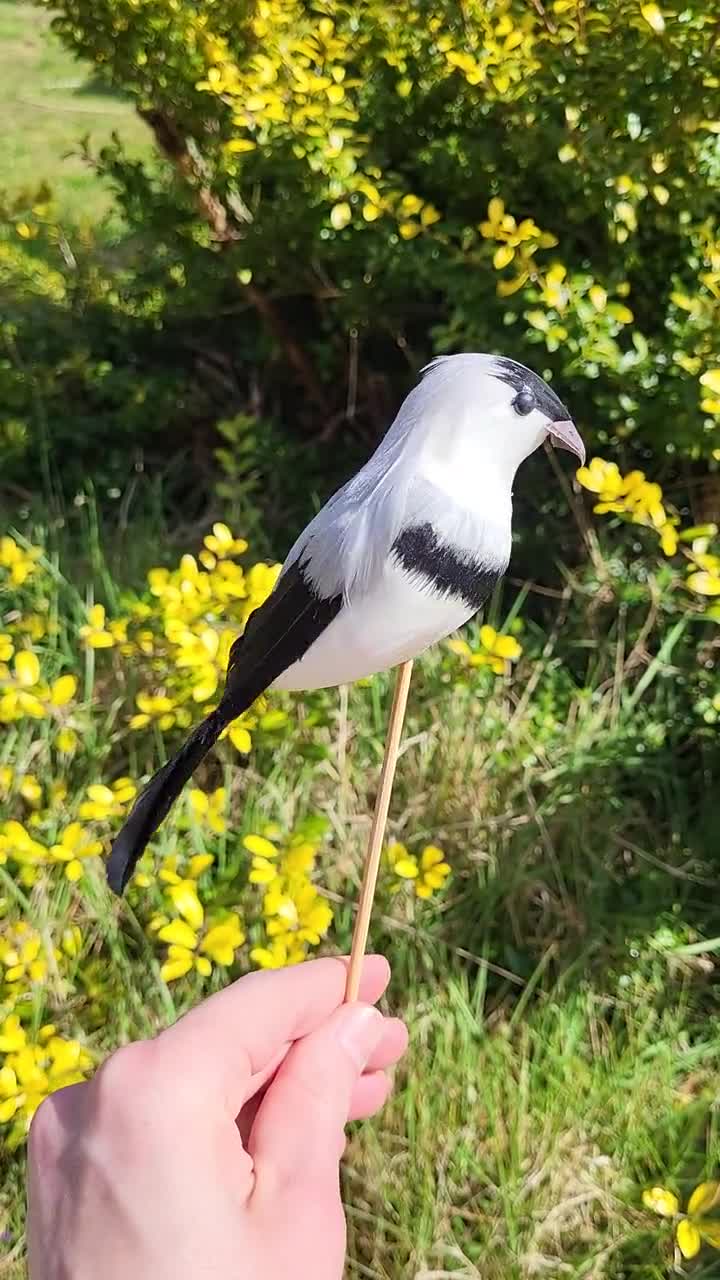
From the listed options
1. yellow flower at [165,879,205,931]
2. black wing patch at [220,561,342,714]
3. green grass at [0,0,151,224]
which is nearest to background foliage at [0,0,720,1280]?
yellow flower at [165,879,205,931]

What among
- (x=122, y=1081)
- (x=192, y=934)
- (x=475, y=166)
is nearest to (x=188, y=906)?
(x=192, y=934)

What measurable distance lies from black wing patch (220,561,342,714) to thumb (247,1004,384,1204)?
1.04 ft

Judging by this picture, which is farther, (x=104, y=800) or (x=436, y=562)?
(x=104, y=800)

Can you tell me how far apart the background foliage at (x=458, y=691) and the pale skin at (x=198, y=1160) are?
270 mm

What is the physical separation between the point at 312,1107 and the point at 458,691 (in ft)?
2.67

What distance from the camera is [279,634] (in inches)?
28.3

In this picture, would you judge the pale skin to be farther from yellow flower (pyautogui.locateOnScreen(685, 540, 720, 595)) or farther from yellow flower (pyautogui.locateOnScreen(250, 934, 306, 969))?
yellow flower (pyautogui.locateOnScreen(685, 540, 720, 595))

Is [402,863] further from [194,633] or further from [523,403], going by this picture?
[523,403]

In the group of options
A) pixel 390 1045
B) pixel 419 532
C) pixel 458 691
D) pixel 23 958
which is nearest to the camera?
pixel 419 532

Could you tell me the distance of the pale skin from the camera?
0.64 meters

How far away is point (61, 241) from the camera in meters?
2.24

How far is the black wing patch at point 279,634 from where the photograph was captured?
0.69m

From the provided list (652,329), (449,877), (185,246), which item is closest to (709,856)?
(449,877)

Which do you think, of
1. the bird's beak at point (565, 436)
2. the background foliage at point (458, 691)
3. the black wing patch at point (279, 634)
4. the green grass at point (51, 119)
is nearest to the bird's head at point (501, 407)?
the bird's beak at point (565, 436)
